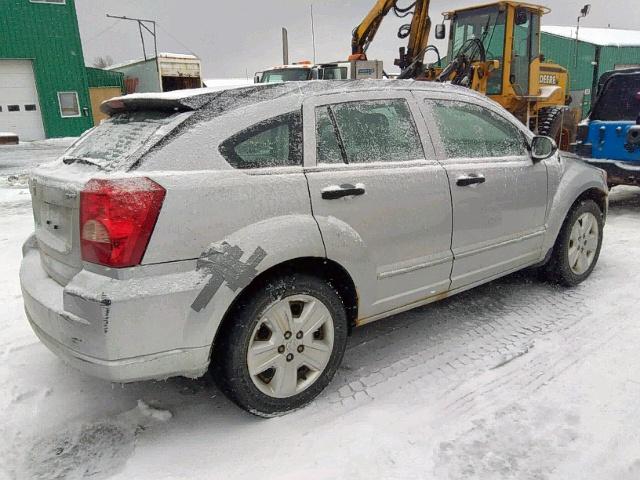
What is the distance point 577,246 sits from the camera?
4422mm

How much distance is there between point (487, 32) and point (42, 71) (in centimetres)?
1728

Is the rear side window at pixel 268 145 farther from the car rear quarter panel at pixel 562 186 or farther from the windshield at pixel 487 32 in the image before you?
the windshield at pixel 487 32

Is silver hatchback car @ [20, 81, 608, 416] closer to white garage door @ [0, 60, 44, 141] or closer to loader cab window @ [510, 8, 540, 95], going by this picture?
loader cab window @ [510, 8, 540, 95]

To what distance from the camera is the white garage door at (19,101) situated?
19438 millimetres

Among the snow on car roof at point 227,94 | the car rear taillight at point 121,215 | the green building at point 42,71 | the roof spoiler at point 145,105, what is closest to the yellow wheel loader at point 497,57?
the snow on car roof at point 227,94

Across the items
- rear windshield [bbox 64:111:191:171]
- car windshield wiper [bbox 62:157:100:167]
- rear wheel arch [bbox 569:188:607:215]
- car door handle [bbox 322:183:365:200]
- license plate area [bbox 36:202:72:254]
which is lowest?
rear wheel arch [bbox 569:188:607:215]

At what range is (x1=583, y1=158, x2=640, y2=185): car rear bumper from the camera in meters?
6.67

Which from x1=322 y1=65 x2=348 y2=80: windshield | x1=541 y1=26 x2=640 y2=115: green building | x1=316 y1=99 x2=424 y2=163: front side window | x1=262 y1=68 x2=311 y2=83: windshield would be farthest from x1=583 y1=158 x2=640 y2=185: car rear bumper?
x1=541 y1=26 x2=640 y2=115: green building

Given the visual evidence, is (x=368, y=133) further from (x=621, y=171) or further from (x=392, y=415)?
(x=621, y=171)

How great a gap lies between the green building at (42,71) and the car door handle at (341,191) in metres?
21.0

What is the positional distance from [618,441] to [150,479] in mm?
2198

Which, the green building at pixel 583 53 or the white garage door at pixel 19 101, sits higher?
the green building at pixel 583 53

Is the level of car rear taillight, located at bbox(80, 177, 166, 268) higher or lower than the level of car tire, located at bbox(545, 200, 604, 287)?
→ higher

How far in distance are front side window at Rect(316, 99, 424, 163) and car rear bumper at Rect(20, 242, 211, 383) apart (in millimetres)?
1151
